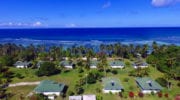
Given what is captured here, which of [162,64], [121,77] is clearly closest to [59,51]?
[121,77]

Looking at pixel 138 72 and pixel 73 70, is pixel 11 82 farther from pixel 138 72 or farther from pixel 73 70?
pixel 138 72

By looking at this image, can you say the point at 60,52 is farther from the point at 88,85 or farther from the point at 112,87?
the point at 112,87

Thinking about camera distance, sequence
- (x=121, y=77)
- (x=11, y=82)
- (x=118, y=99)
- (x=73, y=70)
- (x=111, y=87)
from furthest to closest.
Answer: (x=73, y=70) → (x=121, y=77) → (x=11, y=82) → (x=111, y=87) → (x=118, y=99)

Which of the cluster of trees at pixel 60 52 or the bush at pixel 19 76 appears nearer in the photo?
the bush at pixel 19 76

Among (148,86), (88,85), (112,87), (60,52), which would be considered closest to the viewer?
(148,86)

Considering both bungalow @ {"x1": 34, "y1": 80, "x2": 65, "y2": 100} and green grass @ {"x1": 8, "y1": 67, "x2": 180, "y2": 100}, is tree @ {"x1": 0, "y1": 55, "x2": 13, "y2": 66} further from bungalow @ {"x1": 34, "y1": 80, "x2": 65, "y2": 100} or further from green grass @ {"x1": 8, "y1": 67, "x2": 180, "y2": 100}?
bungalow @ {"x1": 34, "y1": 80, "x2": 65, "y2": 100}

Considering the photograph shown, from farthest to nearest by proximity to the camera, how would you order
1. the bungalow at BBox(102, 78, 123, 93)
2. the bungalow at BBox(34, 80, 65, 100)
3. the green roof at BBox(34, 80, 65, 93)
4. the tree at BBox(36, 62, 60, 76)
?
the tree at BBox(36, 62, 60, 76) < the bungalow at BBox(102, 78, 123, 93) < the green roof at BBox(34, 80, 65, 93) < the bungalow at BBox(34, 80, 65, 100)

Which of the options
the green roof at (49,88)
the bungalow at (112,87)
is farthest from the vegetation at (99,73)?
the green roof at (49,88)

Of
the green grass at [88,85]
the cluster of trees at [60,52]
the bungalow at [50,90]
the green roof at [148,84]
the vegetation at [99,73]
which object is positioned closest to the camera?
the bungalow at [50,90]

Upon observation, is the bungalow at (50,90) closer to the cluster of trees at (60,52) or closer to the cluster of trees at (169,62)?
the cluster of trees at (169,62)

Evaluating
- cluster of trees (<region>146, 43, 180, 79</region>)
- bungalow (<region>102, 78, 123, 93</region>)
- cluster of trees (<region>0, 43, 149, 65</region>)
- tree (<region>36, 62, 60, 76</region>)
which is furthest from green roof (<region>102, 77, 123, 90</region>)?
cluster of trees (<region>0, 43, 149, 65</region>)

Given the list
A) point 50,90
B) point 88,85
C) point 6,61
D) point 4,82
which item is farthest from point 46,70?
point 6,61
